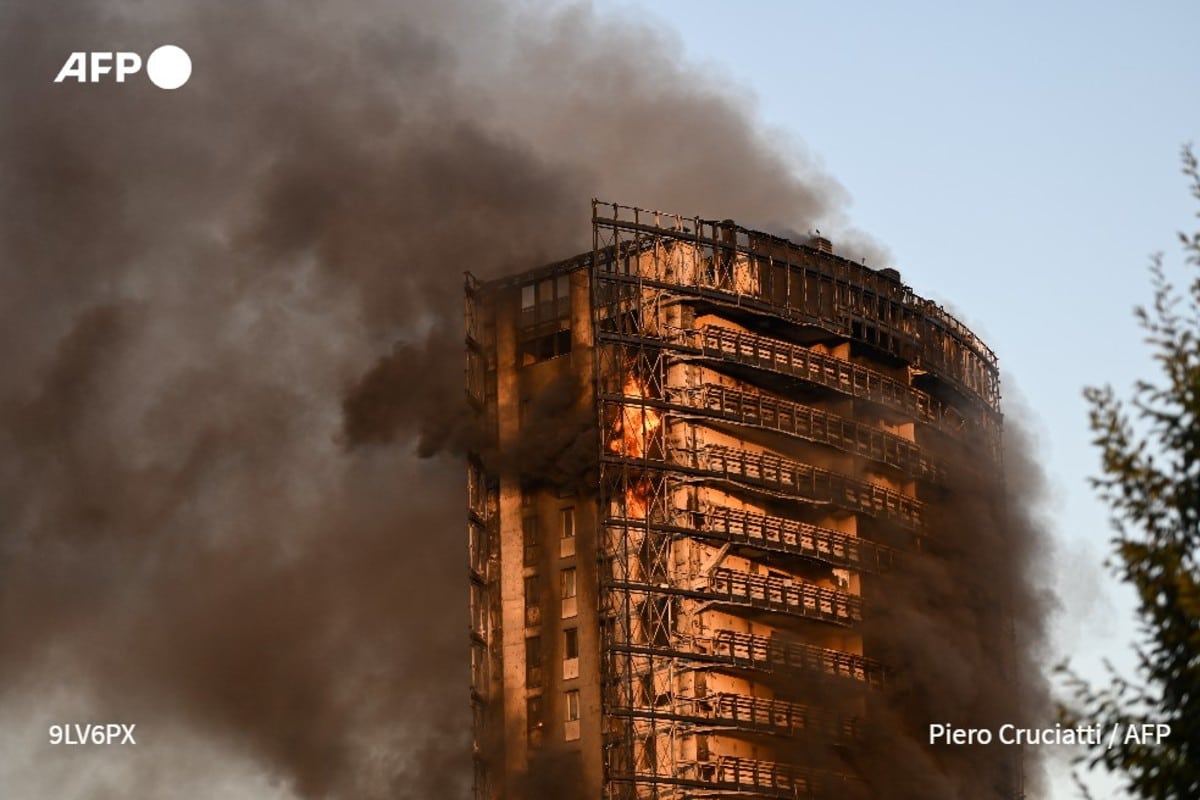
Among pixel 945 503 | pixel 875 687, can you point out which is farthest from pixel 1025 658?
pixel 875 687

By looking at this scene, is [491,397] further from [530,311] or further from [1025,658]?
[1025,658]

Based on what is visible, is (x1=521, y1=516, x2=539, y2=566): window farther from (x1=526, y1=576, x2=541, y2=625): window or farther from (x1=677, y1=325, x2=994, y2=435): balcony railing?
(x1=677, y1=325, x2=994, y2=435): balcony railing

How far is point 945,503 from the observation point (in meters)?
141

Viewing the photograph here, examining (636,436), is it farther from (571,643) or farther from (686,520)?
(571,643)

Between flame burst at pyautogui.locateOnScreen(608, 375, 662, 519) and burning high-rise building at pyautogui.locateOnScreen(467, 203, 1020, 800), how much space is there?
0.11m

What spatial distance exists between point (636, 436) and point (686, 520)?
4.80 meters

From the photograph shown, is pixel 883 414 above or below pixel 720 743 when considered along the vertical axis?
above

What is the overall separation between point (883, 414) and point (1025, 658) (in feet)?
67.3

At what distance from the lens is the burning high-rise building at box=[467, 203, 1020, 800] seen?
121 metres

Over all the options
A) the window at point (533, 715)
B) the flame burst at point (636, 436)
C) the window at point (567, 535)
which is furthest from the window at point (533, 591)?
the flame burst at point (636, 436)

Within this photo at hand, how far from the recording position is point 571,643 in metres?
125

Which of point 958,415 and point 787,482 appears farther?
point 958,415

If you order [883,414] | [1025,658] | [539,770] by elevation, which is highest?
[883,414]

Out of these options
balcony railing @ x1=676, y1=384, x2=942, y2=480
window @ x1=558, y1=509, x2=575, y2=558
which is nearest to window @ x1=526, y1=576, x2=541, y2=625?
window @ x1=558, y1=509, x2=575, y2=558
